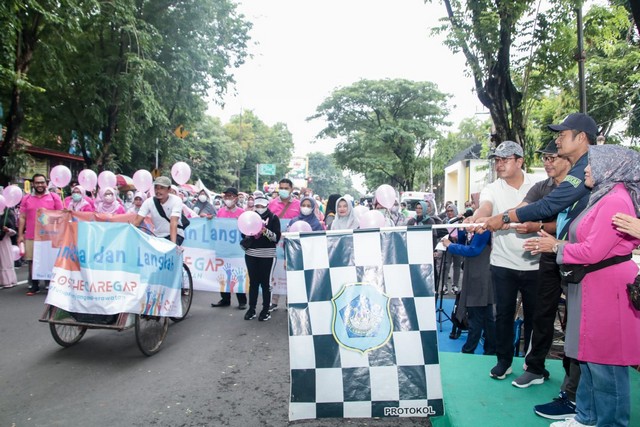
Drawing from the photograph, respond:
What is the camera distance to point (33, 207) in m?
8.11

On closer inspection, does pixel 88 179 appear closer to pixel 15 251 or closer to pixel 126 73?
pixel 15 251

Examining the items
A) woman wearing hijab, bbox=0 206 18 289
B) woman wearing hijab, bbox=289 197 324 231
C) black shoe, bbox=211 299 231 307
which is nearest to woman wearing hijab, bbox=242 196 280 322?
woman wearing hijab, bbox=289 197 324 231

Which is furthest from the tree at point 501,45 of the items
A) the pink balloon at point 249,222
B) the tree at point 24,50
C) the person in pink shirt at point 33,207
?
the tree at point 24,50

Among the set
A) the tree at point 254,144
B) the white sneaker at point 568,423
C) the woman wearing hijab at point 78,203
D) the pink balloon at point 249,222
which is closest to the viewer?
the white sneaker at point 568,423

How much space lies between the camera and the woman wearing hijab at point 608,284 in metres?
2.51

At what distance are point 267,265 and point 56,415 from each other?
139 inches

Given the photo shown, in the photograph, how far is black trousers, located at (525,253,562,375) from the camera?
3.43 meters

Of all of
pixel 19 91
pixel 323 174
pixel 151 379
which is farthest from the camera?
pixel 323 174

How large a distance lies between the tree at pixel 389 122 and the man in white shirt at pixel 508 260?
87.1 ft

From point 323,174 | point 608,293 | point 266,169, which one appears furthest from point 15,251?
point 323,174

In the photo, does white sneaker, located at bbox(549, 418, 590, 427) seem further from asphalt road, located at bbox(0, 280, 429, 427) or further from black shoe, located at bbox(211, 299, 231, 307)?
black shoe, located at bbox(211, 299, 231, 307)

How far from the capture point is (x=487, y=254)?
5012 millimetres

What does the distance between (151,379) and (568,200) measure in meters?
3.90

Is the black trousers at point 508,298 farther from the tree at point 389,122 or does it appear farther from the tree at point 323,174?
the tree at point 323,174
